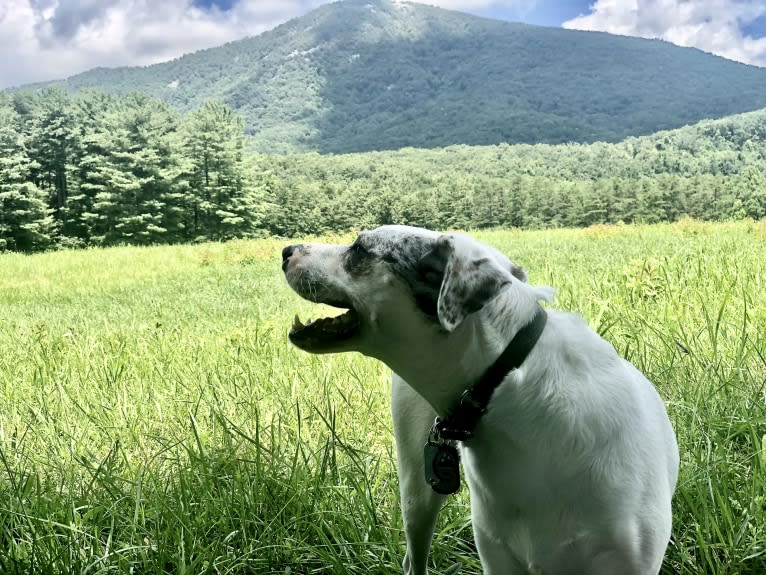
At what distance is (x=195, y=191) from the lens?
134 feet

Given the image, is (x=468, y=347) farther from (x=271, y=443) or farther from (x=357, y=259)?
(x=271, y=443)

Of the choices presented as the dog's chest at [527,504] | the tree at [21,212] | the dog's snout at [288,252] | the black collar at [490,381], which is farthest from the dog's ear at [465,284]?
the tree at [21,212]

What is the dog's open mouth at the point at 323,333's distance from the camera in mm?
1540

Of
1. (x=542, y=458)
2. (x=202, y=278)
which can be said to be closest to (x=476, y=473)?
(x=542, y=458)

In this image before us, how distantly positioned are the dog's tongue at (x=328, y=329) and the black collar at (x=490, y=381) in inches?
12.9

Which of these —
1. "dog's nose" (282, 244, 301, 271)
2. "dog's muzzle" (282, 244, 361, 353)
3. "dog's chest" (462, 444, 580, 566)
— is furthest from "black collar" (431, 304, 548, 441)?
"dog's nose" (282, 244, 301, 271)

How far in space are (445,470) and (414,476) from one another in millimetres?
327

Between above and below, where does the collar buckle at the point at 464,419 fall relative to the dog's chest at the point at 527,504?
above

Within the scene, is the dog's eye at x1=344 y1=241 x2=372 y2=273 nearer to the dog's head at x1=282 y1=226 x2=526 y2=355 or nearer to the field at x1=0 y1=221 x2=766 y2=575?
the dog's head at x1=282 y1=226 x2=526 y2=355

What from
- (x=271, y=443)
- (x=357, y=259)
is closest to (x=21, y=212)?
(x=271, y=443)

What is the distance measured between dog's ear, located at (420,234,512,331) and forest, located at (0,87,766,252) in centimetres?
3318

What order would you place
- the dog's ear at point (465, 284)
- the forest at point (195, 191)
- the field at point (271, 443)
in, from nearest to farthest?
the dog's ear at point (465, 284) < the field at point (271, 443) < the forest at point (195, 191)

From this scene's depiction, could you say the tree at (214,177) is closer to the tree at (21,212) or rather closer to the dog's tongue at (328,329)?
the tree at (21,212)

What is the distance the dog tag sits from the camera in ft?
5.40
